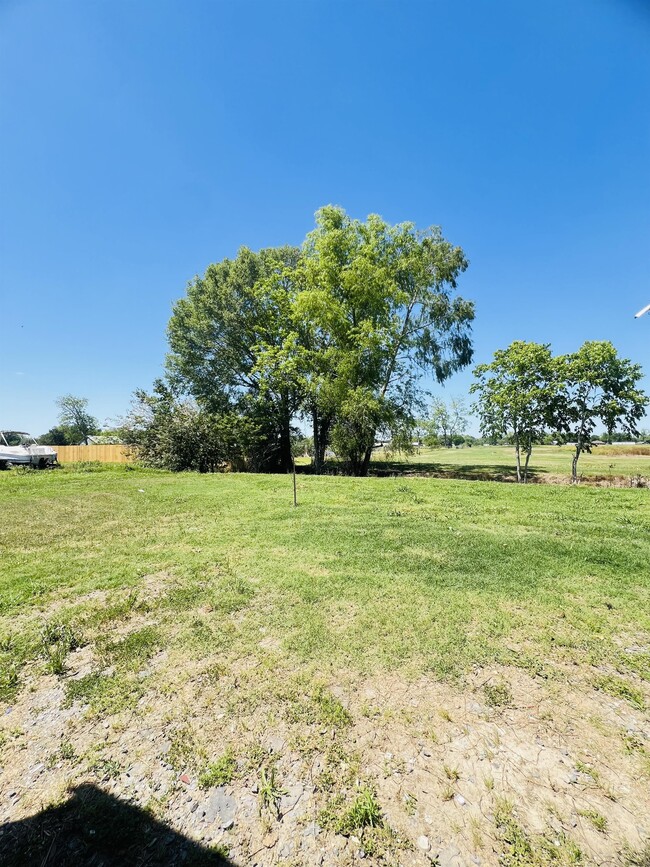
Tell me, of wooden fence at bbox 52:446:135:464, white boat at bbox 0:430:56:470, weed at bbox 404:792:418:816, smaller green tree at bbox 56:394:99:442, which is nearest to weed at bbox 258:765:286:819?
weed at bbox 404:792:418:816

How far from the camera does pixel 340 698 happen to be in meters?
2.19

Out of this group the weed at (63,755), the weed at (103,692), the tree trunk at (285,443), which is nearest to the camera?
the weed at (63,755)

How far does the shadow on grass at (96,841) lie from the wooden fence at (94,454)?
21973 millimetres

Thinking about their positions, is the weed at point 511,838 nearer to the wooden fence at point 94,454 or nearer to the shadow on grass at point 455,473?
the shadow on grass at point 455,473

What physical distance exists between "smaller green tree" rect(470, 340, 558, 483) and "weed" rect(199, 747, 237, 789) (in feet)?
48.6

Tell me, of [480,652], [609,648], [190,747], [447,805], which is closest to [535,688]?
[480,652]

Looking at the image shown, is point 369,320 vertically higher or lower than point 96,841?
higher

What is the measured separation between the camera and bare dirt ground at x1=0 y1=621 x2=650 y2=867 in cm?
144

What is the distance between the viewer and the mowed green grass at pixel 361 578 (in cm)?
271

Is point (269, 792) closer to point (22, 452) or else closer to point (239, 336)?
point (22, 452)

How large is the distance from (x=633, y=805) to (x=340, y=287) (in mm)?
18209

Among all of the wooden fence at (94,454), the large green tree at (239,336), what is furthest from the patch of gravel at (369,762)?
the wooden fence at (94,454)

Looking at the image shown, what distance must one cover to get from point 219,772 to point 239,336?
69.3 ft

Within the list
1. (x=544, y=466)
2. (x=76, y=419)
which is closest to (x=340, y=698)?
(x=544, y=466)
